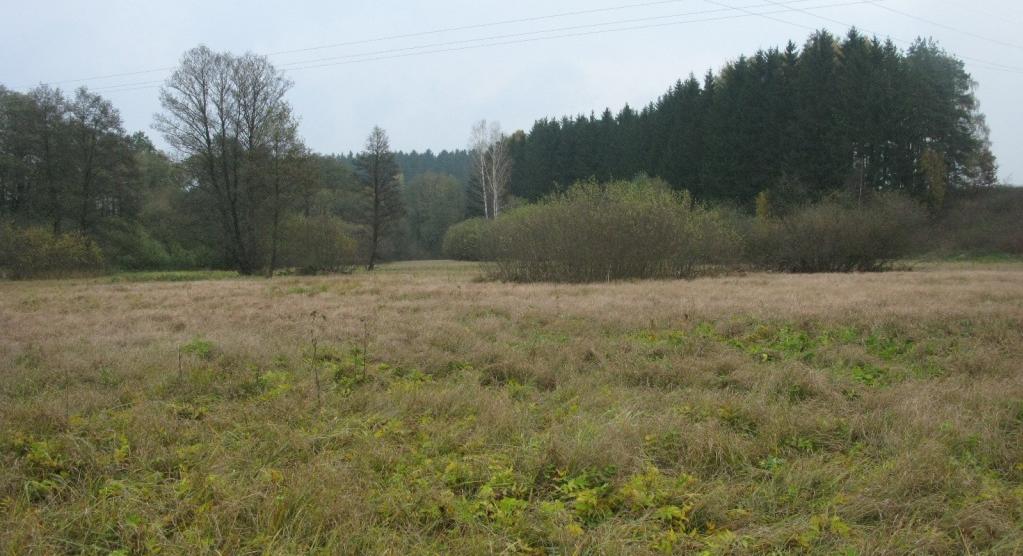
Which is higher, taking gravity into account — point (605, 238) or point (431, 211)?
point (431, 211)

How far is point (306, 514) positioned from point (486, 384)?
9.53ft

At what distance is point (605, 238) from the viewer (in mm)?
19000

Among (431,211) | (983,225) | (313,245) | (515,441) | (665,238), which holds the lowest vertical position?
(515,441)

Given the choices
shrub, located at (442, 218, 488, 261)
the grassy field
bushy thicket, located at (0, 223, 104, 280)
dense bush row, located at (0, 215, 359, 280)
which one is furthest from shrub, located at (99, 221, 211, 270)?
the grassy field

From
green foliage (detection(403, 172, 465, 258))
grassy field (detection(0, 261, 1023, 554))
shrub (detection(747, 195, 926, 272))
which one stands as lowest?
grassy field (detection(0, 261, 1023, 554))

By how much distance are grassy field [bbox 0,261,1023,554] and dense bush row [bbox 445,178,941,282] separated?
11.5m

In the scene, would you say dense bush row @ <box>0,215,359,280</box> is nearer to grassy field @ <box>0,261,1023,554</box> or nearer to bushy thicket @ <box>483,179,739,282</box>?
bushy thicket @ <box>483,179,739,282</box>

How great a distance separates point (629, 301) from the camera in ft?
35.2

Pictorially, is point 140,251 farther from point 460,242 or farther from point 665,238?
point 665,238

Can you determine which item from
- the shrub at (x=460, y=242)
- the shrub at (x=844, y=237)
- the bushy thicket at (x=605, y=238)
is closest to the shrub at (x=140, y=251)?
the shrub at (x=460, y=242)

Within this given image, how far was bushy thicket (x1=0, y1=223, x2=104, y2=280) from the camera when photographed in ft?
87.9

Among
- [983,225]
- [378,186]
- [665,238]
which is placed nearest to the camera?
[665,238]

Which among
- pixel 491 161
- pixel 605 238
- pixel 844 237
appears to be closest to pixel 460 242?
pixel 491 161

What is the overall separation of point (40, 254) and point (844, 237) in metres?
34.1
